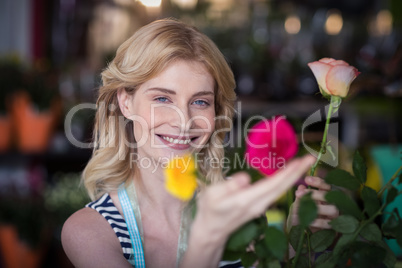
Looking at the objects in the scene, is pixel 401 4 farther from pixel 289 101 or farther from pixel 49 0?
pixel 49 0

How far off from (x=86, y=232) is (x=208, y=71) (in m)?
0.37

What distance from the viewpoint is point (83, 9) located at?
371 cm

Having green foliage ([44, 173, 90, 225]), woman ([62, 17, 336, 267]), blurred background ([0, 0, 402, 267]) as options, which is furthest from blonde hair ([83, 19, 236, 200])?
green foliage ([44, 173, 90, 225])

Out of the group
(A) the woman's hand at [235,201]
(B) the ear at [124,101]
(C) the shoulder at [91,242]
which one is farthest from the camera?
(B) the ear at [124,101]

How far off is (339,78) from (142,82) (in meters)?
0.40

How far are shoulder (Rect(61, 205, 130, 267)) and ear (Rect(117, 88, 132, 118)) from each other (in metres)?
0.21

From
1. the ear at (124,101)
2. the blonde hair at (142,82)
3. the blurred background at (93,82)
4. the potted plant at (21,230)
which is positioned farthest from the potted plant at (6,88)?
the ear at (124,101)

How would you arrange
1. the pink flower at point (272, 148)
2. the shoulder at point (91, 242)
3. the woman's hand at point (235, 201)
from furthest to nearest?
the shoulder at point (91, 242) < the pink flower at point (272, 148) < the woman's hand at point (235, 201)

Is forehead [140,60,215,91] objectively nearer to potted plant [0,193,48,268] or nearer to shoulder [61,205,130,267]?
shoulder [61,205,130,267]

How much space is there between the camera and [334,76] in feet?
2.04

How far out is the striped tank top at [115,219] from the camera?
0.87 meters

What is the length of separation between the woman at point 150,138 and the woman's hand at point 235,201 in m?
0.25

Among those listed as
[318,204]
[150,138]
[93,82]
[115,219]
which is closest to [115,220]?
[115,219]

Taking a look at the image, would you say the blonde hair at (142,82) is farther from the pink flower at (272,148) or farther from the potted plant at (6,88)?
the potted plant at (6,88)
